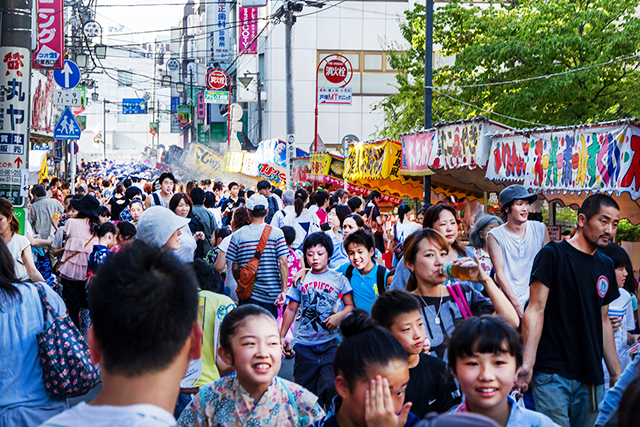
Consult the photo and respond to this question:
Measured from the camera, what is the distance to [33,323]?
10.7 ft

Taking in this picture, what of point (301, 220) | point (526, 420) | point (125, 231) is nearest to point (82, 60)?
point (301, 220)

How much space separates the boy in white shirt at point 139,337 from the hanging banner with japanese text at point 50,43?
9.42 m

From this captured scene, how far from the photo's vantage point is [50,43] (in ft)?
34.4

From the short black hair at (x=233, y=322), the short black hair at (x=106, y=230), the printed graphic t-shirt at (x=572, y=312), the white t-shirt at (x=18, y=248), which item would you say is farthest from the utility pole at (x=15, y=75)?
the printed graphic t-shirt at (x=572, y=312)

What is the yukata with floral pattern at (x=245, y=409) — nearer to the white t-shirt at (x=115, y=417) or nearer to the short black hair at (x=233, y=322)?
the short black hair at (x=233, y=322)

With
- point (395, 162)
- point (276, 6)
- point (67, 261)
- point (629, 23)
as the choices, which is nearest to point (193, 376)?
point (67, 261)

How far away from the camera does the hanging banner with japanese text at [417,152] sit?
12.8 meters

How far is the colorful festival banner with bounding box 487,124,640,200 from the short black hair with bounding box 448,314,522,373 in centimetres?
490

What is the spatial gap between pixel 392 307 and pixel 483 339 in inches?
25.6

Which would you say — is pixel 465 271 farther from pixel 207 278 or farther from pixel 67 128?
pixel 67 128

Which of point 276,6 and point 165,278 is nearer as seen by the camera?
point 165,278

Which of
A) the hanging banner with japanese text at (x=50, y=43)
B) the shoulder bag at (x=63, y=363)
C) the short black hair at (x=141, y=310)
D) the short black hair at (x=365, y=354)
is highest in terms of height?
the hanging banner with japanese text at (x=50, y=43)

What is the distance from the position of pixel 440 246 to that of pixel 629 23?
43.5 ft

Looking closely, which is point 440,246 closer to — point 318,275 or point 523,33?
point 318,275
